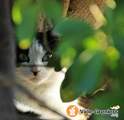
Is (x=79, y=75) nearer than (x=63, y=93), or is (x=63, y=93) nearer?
(x=79, y=75)

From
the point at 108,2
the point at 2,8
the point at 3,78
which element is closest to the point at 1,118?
the point at 3,78

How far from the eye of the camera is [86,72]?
0.73 meters

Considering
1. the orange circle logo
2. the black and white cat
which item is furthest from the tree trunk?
the orange circle logo

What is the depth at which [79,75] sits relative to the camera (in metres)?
0.74

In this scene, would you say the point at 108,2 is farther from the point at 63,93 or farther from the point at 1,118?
the point at 1,118

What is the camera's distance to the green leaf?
731 millimetres

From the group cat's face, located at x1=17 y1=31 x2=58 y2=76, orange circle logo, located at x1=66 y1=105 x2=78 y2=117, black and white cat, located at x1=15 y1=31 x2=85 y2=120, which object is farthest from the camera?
orange circle logo, located at x1=66 y1=105 x2=78 y2=117

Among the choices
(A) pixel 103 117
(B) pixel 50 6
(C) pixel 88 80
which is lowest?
(A) pixel 103 117

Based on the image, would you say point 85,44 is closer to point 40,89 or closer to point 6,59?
point 6,59

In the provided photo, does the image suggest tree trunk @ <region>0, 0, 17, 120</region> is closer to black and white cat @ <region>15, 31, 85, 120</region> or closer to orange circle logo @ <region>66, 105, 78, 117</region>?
black and white cat @ <region>15, 31, 85, 120</region>

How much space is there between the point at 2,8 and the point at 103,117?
0.98 ft

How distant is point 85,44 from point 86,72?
0.05 m

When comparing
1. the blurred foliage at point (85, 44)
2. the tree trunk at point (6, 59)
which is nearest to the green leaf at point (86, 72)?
the blurred foliage at point (85, 44)

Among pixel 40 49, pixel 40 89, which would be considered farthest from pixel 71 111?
pixel 40 89
